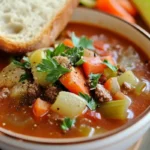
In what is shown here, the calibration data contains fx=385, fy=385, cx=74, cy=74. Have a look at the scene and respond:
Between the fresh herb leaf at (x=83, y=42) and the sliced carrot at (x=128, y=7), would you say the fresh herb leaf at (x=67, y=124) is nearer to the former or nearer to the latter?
the fresh herb leaf at (x=83, y=42)

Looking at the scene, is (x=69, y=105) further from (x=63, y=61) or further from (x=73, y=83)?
(x=63, y=61)

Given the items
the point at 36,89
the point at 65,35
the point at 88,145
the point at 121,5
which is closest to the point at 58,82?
the point at 36,89

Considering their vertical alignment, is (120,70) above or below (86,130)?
above

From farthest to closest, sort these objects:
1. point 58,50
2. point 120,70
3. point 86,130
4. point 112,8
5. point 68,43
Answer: point 112,8 < point 68,43 < point 120,70 < point 58,50 < point 86,130

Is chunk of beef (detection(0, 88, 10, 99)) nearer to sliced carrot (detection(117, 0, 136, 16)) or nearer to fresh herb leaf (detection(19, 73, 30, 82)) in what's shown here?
fresh herb leaf (detection(19, 73, 30, 82))

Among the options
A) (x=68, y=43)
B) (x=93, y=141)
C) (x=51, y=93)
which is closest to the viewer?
(x=93, y=141)

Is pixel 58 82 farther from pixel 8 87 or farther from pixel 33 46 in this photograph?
pixel 33 46

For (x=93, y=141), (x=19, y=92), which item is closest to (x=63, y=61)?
(x=19, y=92)
